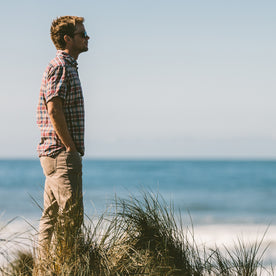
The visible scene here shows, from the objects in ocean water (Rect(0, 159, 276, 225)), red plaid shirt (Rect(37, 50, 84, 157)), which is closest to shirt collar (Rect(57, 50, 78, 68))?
red plaid shirt (Rect(37, 50, 84, 157))

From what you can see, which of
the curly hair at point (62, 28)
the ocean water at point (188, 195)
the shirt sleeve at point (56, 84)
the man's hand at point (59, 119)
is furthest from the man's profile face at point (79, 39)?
the ocean water at point (188, 195)

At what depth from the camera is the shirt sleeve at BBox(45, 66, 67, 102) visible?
126 inches

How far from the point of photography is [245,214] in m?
15.6

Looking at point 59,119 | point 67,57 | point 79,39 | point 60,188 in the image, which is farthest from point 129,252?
point 79,39

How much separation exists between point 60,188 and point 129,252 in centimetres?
63

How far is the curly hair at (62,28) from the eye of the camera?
3.42 m

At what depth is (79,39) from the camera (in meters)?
3.45

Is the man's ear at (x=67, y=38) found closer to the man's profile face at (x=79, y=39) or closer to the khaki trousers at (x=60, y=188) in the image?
the man's profile face at (x=79, y=39)

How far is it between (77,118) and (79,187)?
457 mm

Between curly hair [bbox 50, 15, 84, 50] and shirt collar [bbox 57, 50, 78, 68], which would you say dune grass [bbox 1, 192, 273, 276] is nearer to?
shirt collar [bbox 57, 50, 78, 68]

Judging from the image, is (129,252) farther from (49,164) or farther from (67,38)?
(67,38)

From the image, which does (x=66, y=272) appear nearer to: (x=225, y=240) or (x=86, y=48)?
(x=86, y=48)

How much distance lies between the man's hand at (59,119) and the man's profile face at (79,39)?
46cm

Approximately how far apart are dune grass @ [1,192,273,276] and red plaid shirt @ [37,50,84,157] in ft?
1.82
